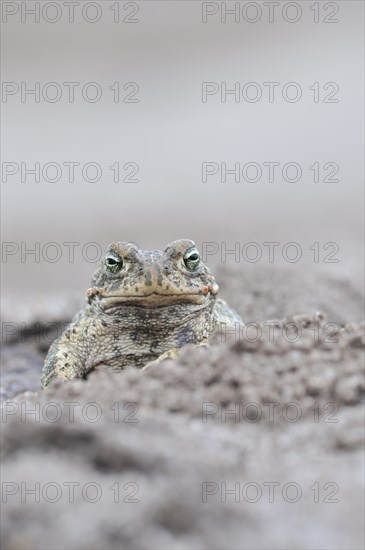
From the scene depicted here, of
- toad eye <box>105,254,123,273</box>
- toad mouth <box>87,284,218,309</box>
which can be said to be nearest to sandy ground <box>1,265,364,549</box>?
toad mouth <box>87,284,218,309</box>

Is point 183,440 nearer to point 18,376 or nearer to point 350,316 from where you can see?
point 18,376

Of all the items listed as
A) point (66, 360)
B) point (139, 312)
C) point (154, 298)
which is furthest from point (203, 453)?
point (66, 360)

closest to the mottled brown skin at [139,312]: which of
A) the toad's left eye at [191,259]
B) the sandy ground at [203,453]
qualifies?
the toad's left eye at [191,259]

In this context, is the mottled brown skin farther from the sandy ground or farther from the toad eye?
the sandy ground

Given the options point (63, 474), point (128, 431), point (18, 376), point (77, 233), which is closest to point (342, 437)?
point (128, 431)

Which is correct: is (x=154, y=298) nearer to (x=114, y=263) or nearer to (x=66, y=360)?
(x=114, y=263)

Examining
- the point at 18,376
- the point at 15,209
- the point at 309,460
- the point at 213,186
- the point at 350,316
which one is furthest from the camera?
the point at 213,186

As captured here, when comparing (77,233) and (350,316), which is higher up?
(77,233)
